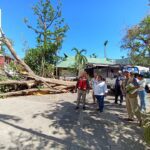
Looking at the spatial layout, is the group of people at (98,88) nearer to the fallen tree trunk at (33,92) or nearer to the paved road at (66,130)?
the paved road at (66,130)

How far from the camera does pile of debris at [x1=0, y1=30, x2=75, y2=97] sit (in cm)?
1678

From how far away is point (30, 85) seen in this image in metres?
17.5

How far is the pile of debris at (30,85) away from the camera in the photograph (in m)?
16.8

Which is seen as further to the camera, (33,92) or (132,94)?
(33,92)

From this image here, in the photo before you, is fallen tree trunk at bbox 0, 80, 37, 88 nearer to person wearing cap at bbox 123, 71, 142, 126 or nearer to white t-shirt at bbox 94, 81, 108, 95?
white t-shirt at bbox 94, 81, 108, 95

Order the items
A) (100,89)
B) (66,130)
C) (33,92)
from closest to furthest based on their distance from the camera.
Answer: (66,130) < (100,89) < (33,92)

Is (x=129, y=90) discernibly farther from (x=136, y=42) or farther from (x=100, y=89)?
(x=136, y=42)

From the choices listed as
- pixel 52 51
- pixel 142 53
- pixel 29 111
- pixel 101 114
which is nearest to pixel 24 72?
pixel 29 111

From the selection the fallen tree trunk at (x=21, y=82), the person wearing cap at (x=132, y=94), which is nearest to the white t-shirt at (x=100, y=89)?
the person wearing cap at (x=132, y=94)

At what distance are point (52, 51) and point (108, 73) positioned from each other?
32.7 ft

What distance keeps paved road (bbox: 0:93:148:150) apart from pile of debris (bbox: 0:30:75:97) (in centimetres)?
518

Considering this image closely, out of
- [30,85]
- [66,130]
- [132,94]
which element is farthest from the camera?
[30,85]

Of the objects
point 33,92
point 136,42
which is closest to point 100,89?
point 33,92

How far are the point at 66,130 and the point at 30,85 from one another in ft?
31.9
